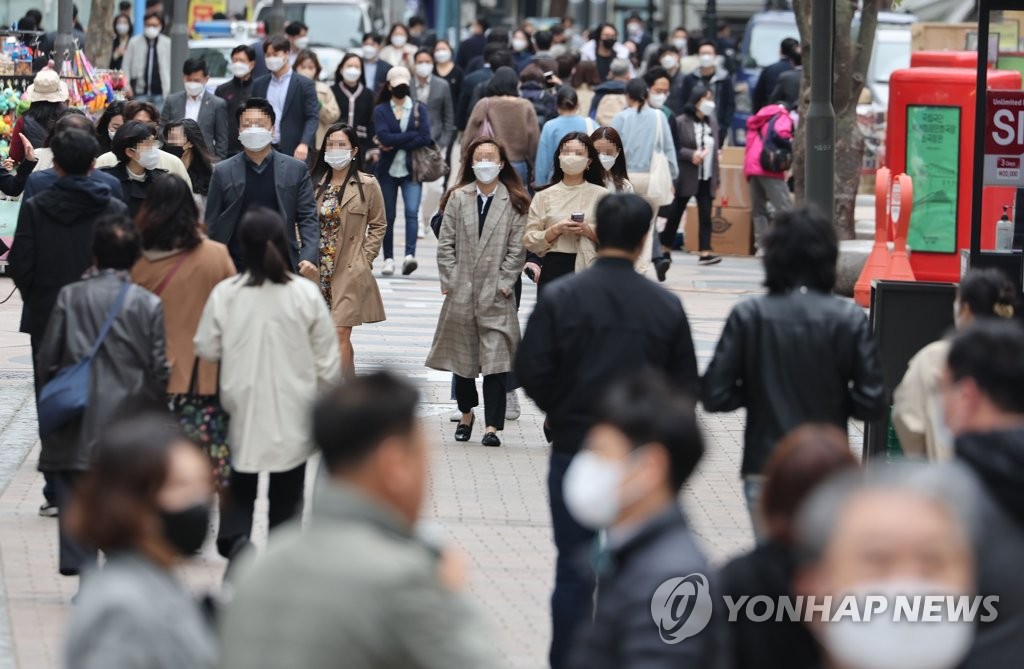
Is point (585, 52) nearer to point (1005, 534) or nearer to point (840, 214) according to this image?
point (840, 214)

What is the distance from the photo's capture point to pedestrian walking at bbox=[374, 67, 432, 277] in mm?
16781

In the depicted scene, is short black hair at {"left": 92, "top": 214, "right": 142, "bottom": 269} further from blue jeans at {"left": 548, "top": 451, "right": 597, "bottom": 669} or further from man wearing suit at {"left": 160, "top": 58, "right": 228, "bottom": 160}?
man wearing suit at {"left": 160, "top": 58, "right": 228, "bottom": 160}

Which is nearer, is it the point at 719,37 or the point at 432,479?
the point at 432,479

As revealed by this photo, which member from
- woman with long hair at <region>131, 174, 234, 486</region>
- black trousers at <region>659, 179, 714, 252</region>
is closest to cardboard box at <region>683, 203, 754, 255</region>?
black trousers at <region>659, 179, 714, 252</region>

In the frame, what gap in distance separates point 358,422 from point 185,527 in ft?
1.23

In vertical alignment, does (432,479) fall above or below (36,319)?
below

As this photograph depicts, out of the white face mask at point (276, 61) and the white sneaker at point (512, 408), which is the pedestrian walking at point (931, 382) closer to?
the white sneaker at point (512, 408)

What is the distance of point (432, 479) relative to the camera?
9406 millimetres

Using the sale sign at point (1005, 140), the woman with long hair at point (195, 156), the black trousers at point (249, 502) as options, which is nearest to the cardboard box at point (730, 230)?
the sale sign at point (1005, 140)

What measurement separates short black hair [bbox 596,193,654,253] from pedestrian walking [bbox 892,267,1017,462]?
0.95m

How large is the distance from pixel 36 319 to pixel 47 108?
14.4 feet

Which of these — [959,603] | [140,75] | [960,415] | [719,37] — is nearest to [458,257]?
[960,415]

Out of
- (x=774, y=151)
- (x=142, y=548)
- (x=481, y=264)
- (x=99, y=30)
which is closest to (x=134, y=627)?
(x=142, y=548)

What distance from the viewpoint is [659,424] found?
12.7 feet
